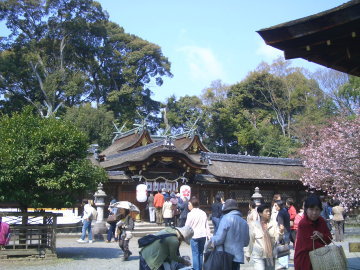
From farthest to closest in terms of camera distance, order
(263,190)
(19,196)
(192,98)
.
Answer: (192,98), (263,190), (19,196)

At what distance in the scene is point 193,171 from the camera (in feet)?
83.3

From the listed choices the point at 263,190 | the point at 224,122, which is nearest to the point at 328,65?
the point at 263,190

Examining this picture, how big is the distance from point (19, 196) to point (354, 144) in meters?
18.3

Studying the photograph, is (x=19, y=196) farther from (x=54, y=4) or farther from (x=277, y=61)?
(x=277, y=61)

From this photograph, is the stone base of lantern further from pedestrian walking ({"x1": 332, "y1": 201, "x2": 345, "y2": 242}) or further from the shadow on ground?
pedestrian walking ({"x1": 332, "y1": 201, "x2": 345, "y2": 242})

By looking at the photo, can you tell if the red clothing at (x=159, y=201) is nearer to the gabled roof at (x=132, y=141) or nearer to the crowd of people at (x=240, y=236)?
the crowd of people at (x=240, y=236)

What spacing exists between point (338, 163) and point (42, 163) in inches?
684

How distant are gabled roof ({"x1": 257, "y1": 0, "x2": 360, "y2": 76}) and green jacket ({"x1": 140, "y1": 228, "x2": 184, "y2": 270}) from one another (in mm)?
2899

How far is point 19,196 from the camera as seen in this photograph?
40.6 feet

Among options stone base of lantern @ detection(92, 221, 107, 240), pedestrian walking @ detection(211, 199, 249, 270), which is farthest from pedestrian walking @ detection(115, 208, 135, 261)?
stone base of lantern @ detection(92, 221, 107, 240)

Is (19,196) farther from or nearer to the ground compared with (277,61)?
nearer to the ground

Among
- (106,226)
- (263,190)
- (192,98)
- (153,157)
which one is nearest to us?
(106,226)

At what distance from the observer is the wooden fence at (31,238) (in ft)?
41.4

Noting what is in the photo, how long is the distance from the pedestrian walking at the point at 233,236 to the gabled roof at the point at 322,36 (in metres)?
2.71
